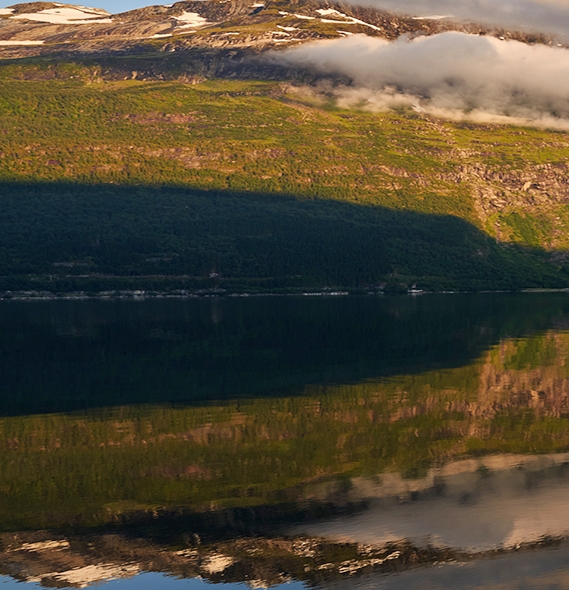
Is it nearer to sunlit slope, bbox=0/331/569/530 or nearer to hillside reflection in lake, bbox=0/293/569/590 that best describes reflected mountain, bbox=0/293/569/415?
hillside reflection in lake, bbox=0/293/569/590

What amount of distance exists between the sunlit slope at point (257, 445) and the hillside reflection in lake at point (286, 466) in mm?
143

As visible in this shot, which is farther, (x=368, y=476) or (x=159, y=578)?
(x=368, y=476)

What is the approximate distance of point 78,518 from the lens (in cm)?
4066

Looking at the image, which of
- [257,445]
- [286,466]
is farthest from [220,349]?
[286,466]

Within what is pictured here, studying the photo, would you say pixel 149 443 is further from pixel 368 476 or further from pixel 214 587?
pixel 214 587

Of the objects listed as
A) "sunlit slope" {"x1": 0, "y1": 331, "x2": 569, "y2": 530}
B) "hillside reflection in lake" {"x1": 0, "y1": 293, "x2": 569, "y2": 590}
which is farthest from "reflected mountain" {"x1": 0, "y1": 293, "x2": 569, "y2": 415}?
"sunlit slope" {"x1": 0, "y1": 331, "x2": 569, "y2": 530}

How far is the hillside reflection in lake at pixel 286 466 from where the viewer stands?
3556 cm

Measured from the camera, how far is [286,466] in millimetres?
48000

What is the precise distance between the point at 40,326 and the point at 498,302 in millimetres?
97471

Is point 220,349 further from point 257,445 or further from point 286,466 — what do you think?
point 286,466

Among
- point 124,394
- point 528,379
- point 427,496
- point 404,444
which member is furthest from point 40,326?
point 427,496

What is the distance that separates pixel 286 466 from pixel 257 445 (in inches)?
179

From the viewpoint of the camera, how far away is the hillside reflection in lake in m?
35.6

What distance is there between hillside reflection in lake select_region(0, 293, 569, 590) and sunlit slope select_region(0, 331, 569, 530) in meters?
0.14
